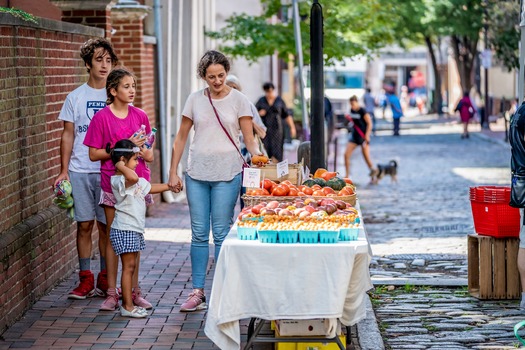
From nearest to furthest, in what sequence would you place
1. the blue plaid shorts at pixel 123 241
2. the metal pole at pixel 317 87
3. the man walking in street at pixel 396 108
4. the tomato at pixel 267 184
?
1. the tomato at pixel 267 184
2. the blue plaid shorts at pixel 123 241
3. the metal pole at pixel 317 87
4. the man walking in street at pixel 396 108

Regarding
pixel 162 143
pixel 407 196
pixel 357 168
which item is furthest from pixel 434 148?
pixel 162 143

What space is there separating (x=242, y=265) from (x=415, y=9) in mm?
35042

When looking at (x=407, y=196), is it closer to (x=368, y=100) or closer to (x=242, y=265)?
(x=242, y=265)

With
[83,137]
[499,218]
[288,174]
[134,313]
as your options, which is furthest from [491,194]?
[83,137]

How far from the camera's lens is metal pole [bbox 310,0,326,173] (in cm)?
1112

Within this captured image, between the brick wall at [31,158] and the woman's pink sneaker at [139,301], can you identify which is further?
the woman's pink sneaker at [139,301]

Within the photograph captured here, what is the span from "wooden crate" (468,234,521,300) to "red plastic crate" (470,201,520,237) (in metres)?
0.06

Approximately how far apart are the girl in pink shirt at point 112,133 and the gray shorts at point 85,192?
349 mm

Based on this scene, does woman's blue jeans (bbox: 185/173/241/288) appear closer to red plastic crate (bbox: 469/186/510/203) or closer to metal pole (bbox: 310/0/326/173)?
red plastic crate (bbox: 469/186/510/203)

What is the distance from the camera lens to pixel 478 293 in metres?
9.82

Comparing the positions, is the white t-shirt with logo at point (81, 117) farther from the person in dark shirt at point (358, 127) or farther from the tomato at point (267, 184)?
the person in dark shirt at point (358, 127)

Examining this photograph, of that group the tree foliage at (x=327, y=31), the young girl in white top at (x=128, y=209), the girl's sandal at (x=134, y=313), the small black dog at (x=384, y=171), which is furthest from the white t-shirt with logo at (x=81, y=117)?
the small black dog at (x=384, y=171)

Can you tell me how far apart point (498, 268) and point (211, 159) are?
2.56 meters

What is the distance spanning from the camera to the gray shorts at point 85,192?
30.6ft
